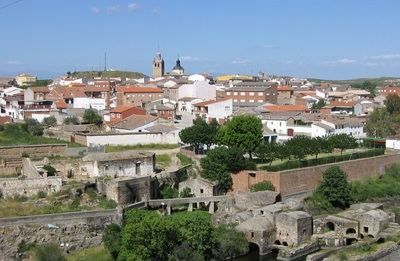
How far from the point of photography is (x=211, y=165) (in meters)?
29.3

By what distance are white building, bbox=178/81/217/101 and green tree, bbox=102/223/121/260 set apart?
116 feet

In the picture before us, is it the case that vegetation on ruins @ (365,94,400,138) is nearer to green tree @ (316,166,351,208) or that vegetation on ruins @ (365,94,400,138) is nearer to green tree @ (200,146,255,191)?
green tree @ (316,166,351,208)

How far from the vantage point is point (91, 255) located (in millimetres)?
21906

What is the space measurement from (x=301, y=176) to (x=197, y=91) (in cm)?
2670

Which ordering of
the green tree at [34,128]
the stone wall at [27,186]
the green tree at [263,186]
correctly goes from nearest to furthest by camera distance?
the stone wall at [27,186] < the green tree at [263,186] < the green tree at [34,128]

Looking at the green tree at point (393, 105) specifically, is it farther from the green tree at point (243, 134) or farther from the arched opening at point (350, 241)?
the arched opening at point (350, 241)

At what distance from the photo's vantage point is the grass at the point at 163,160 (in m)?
31.2

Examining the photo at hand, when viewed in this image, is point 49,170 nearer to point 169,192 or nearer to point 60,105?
point 169,192

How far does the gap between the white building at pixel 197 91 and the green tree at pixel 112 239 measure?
35365mm

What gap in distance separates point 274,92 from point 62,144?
3100cm

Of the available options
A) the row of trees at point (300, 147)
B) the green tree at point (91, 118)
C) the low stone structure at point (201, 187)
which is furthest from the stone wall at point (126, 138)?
the green tree at point (91, 118)

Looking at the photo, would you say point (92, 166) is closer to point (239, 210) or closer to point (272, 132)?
point (239, 210)

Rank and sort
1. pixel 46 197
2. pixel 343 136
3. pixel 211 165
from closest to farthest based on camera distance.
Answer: pixel 46 197 → pixel 211 165 → pixel 343 136

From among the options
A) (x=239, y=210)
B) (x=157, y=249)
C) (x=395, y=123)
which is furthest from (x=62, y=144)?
(x=395, y=123)
